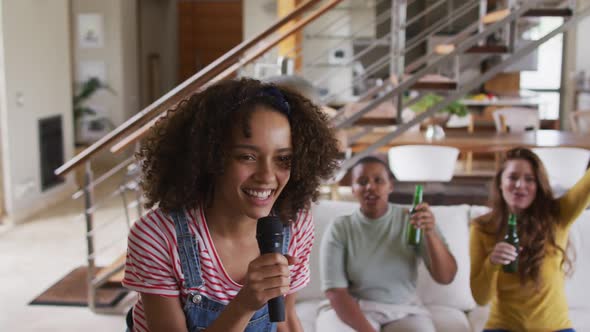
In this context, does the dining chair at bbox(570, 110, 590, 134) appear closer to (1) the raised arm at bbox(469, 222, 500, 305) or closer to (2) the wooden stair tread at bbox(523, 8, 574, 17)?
(2) the wooden stair tread at bbox(523, 8, 574, 17)

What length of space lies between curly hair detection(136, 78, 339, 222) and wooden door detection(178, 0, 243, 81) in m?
10.4

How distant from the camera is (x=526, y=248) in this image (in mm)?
2412

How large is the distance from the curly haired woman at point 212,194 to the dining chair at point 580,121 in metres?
7.19

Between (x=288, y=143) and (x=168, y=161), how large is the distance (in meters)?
0.23

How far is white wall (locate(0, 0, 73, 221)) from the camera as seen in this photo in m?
6.14

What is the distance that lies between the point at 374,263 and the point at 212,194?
54.6 inches

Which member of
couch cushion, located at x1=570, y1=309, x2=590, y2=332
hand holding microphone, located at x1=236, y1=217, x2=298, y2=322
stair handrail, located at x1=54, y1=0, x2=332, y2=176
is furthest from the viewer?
stair handrail, located at x1=54, y1=0, x2=332, y2=176

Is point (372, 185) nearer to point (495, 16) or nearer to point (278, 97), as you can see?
point (278, 97)

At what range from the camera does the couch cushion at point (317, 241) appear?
3.00 metres

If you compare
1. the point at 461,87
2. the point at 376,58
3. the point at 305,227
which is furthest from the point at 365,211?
the point at 376,58

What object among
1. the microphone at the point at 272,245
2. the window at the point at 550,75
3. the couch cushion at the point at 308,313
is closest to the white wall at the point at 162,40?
the window at the point at 550,75

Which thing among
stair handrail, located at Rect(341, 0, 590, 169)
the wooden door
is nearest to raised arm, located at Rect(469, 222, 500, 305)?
stair handrail, located at Rect(341, 0, 590, 169)

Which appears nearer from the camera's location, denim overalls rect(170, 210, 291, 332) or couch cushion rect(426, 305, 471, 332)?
denim overalls rect(170, 210, 291, 332)

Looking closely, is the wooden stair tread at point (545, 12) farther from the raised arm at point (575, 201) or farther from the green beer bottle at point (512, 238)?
the green beer bottle at point (512, 238)
